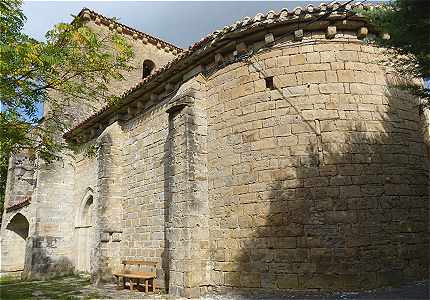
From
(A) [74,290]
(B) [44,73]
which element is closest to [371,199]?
(B) [44,73]

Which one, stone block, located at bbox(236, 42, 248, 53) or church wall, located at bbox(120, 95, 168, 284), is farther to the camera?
church wall, located at bbox(120, 95, 168, 284)

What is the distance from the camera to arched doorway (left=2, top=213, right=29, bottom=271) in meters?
16.5

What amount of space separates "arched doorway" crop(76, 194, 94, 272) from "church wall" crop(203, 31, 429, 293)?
7.48 meters

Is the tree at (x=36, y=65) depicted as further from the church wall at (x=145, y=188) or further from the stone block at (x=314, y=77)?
the stone block at (x=314, y=77)

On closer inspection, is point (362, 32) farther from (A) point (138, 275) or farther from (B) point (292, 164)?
(A) point (138, 275)

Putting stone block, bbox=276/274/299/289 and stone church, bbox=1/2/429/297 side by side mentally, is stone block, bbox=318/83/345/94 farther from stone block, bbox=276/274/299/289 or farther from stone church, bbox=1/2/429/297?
stone block, bbox=276/274/299/289

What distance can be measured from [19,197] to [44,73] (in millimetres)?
13160

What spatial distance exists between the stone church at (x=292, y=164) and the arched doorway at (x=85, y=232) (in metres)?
5.41

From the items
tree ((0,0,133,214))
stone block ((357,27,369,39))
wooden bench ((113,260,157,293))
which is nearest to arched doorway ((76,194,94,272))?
wooden bench ((113,260,157,293))

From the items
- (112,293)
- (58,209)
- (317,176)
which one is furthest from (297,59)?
(58,209)

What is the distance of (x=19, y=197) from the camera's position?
17234 mm

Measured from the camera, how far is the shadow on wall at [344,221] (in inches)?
242

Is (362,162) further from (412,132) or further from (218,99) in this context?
(218,99)

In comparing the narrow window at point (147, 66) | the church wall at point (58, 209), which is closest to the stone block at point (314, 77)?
the church wall at point (58, 209)
